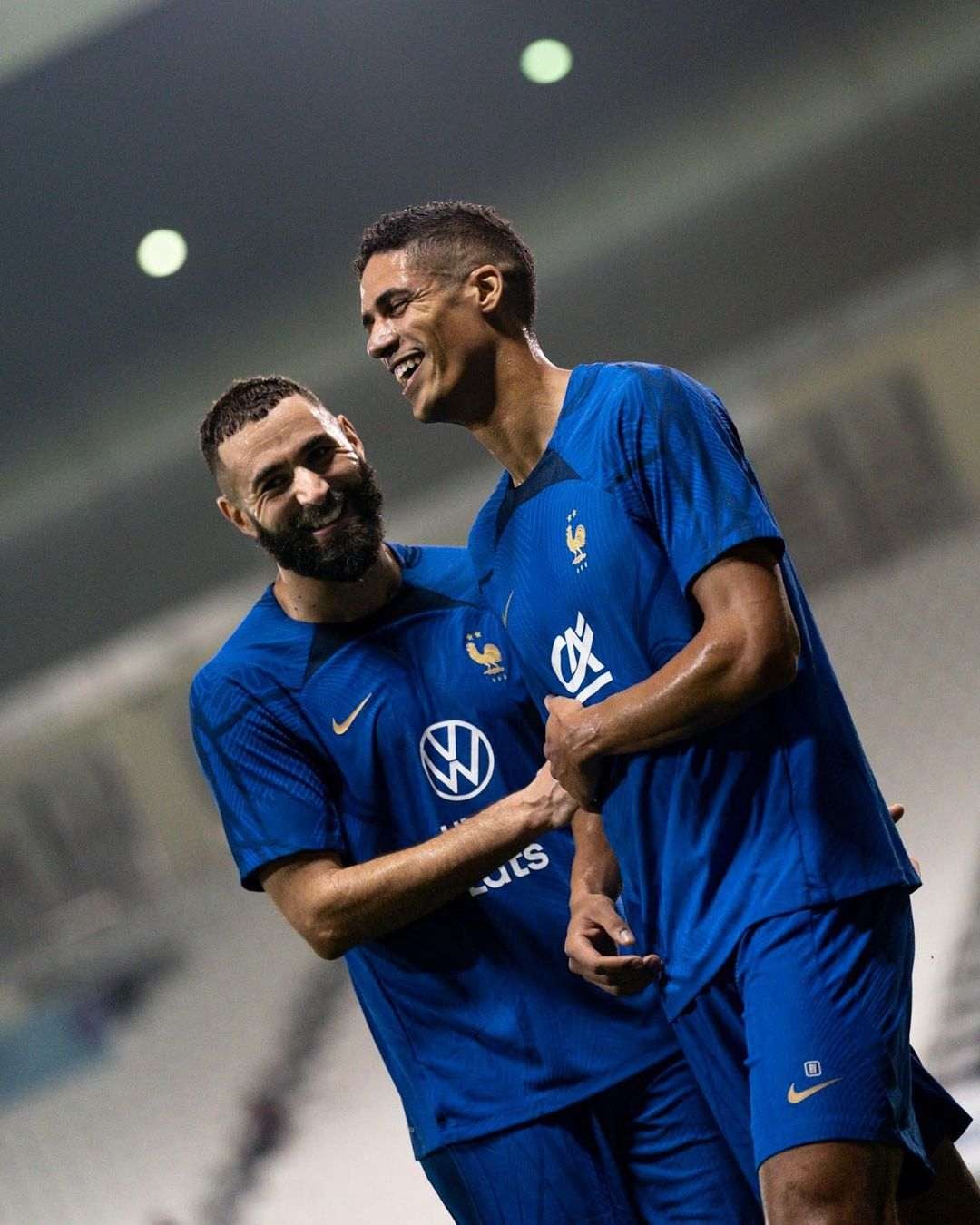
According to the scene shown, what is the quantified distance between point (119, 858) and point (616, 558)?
3.50 meters

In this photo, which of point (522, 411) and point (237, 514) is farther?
point (237, 514)

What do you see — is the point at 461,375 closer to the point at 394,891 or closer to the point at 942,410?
the point at 394,891

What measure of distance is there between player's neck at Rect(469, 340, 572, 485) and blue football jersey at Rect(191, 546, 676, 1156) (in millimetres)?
270

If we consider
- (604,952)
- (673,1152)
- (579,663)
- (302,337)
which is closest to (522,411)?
(579,663)

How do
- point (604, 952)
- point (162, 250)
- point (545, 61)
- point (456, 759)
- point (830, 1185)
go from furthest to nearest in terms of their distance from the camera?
point (162, 250) < point (545, 61) < point (456, 759) < point (604, 952) < point (830, 1185)

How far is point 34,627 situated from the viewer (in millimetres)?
4613

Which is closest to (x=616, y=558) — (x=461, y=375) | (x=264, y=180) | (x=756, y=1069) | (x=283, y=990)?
(x=461, y=375)

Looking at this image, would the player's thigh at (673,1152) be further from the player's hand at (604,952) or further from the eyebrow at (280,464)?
the eyebrow at (280,464)

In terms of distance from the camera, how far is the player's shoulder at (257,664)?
4.92ft

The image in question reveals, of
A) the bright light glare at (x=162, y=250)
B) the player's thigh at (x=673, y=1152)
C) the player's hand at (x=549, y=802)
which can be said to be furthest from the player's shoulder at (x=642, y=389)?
the bright light glare at (x=162, y=250)

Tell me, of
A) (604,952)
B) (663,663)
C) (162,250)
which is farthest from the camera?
(162,250)

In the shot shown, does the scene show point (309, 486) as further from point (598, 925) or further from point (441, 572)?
point (598, 925)

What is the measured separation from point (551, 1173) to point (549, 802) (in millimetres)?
343

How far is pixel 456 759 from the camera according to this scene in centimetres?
148
